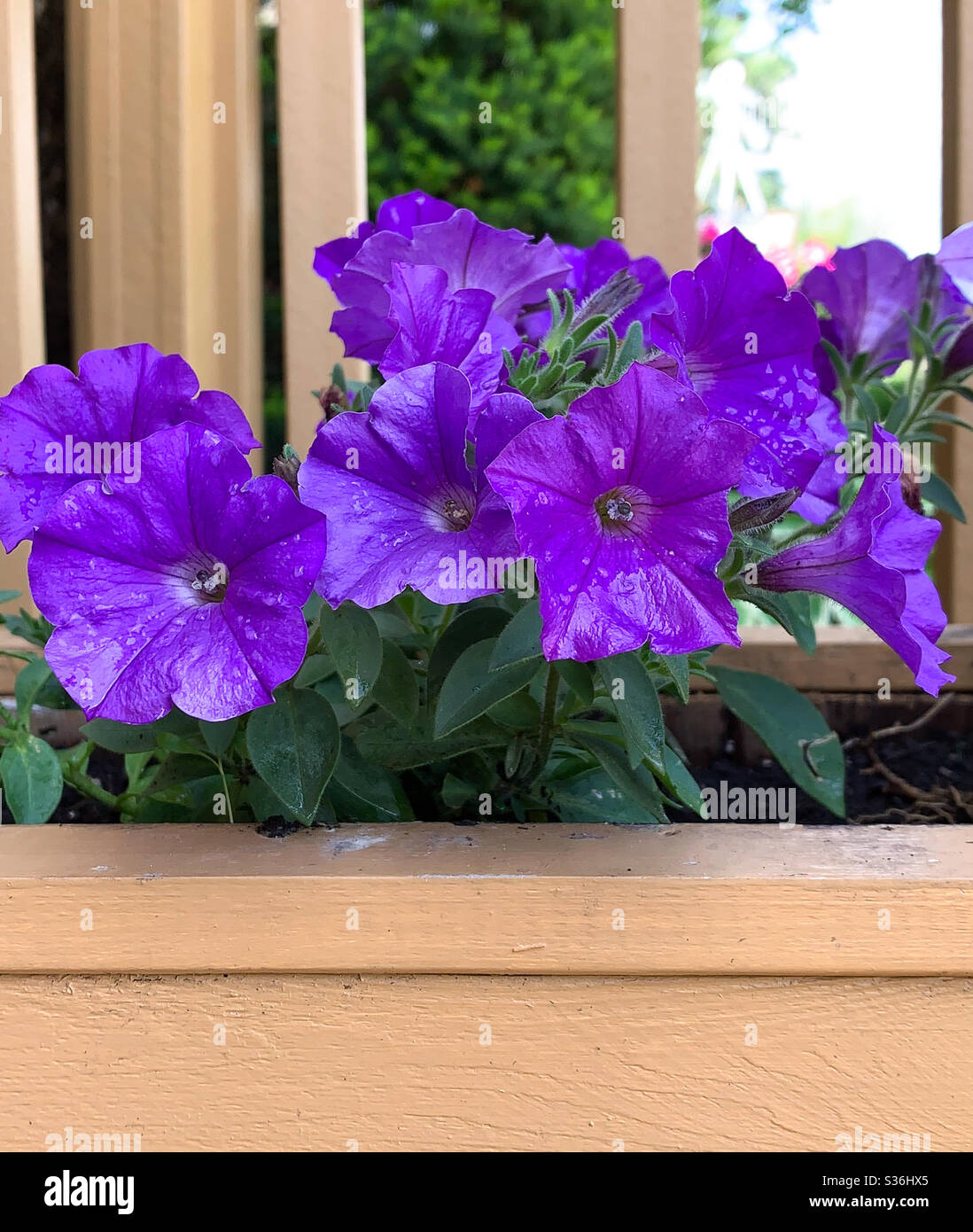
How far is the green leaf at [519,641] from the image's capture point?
0.55 m

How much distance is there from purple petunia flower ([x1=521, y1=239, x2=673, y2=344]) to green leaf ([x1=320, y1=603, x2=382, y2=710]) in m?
0.34

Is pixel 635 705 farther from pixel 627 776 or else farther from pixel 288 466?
pixel 288 466

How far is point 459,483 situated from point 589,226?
10.6 ft

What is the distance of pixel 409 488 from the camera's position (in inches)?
22.2

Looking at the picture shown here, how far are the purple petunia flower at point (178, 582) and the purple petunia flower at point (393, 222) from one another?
261 millimetres

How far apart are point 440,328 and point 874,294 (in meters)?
0.50

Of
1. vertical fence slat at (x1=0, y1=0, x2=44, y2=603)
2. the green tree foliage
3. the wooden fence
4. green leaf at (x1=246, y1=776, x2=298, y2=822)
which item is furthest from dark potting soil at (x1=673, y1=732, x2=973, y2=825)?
the green tree foliage

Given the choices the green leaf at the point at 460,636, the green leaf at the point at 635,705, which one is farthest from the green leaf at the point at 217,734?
the green leaf at the point at 635,705

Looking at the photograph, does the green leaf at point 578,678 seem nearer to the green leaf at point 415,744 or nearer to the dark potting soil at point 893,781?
the green leaf at point 415,744

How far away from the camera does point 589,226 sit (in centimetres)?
351

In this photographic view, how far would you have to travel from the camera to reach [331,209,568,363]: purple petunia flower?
67cm
